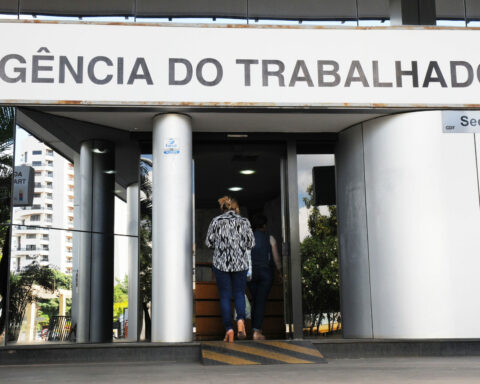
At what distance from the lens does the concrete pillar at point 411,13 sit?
934cm

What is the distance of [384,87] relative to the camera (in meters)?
8.94

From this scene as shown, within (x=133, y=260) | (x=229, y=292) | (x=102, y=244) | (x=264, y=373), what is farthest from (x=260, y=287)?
(x=264, y=373)

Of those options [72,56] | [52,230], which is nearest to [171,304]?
[52,230]

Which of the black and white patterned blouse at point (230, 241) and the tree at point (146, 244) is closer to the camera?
the black and white patterned blouse at point (230, 241)

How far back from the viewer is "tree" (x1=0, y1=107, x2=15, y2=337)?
27.4 ft

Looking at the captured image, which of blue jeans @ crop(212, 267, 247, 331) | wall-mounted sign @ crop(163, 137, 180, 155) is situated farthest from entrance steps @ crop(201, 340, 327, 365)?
wall-mounted sign @ crop(163, 137, 180, 155)

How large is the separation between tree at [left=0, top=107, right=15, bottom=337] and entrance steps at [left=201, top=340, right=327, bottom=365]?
2.57 m

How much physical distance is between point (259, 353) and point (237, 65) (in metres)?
3.64

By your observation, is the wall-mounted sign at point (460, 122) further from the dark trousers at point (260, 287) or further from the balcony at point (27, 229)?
the balcony at point (27, 229)

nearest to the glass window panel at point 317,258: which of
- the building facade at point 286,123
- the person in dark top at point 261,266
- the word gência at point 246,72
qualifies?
the building facade at point 286,123

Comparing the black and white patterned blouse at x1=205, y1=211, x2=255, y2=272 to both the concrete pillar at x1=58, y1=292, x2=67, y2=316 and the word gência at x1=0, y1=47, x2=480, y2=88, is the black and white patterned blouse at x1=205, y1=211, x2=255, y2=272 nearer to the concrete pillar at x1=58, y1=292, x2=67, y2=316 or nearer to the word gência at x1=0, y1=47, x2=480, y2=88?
the word gência at x1=0, y1=47, x2=480, y2=88

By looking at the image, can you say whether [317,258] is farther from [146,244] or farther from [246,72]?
[246,72]

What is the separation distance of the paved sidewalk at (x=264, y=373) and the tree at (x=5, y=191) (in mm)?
1149

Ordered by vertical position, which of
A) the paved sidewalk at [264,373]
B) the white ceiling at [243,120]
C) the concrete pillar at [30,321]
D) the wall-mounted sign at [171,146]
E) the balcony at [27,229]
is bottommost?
the paved sidewalk at [264,373]
